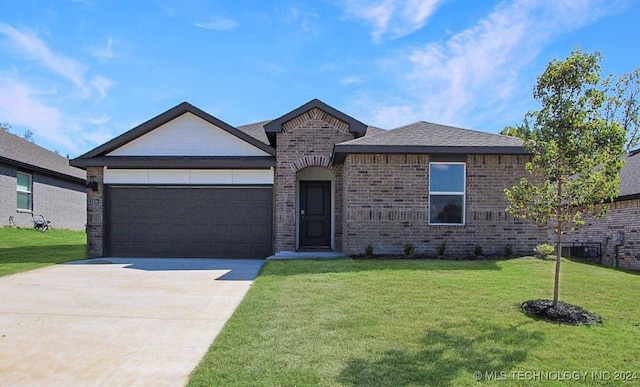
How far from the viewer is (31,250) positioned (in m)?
14.2

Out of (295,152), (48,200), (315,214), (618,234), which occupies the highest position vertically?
(295,152)

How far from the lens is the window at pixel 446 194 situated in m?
11.4

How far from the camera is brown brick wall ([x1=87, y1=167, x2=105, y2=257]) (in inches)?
512

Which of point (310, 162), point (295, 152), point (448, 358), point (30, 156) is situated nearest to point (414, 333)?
point (448, 358)

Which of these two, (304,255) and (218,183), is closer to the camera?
(304,255)

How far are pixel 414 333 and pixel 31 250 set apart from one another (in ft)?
45.6

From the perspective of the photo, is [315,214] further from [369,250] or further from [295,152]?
[369,250]

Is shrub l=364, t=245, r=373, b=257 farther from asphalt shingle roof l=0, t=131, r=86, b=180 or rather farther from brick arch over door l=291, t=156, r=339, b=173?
asphalt shingle roof l=0, t=131, r=86, b=180

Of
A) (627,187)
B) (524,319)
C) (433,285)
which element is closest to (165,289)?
(433,285)

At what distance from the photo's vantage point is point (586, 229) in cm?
1472

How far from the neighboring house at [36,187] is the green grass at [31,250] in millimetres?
1103

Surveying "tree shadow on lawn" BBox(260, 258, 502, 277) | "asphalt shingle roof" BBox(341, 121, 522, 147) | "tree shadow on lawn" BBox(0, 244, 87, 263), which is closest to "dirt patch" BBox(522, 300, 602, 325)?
"tree shadow on lawn" BBox(260, 258, 502, 277)

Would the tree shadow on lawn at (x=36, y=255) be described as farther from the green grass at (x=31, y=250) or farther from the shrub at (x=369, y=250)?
the shrub at (x=369, y=250)

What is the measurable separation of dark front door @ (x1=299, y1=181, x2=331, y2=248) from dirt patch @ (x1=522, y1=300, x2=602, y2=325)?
8.16m
